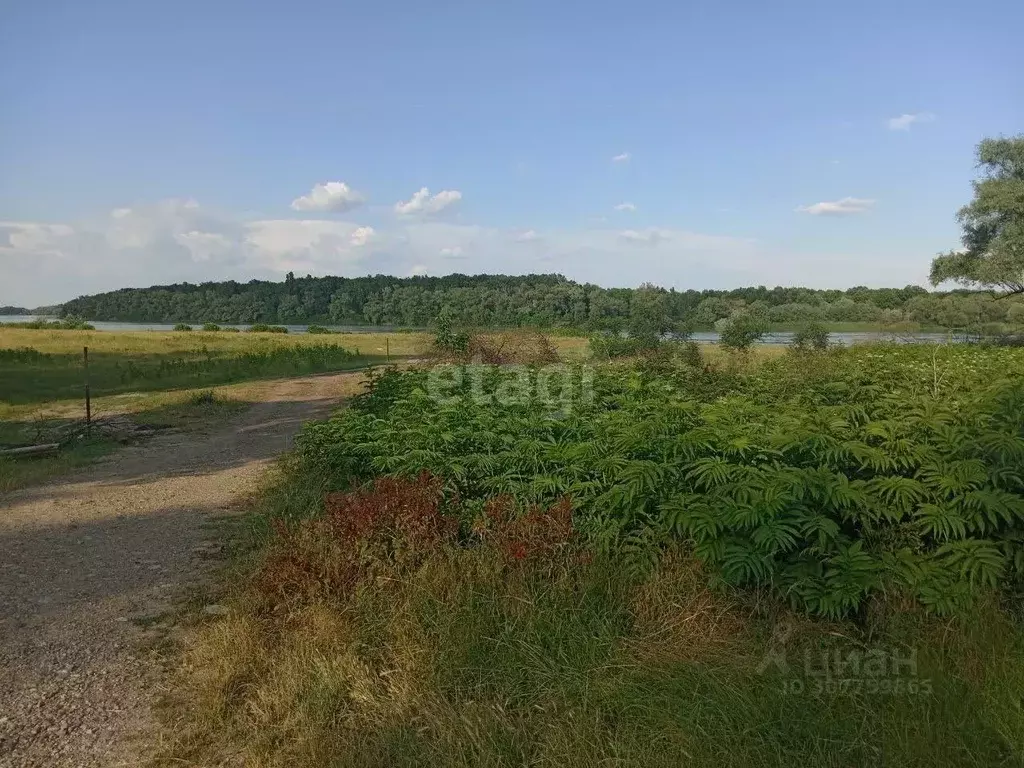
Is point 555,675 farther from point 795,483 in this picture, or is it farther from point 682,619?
point 795,483

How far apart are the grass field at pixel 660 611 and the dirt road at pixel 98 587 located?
35 cm

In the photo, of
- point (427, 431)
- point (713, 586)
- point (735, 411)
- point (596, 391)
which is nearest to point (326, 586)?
point (427, 431)

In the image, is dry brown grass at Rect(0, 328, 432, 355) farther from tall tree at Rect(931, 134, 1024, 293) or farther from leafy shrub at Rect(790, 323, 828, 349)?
tall tree at Rect(931, 134, 1024, 293)

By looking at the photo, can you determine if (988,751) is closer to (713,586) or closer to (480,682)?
(713,586)

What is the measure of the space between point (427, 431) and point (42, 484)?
22.8ft

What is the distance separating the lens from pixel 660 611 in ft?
12.9

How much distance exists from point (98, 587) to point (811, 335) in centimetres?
2201

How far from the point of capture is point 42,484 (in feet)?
32.6

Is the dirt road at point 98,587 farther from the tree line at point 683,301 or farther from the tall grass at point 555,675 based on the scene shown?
the tree line at point 683,301
